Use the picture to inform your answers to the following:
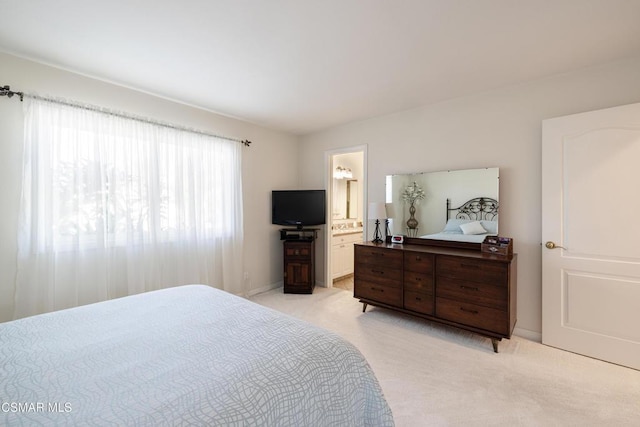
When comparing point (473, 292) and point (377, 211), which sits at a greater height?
point (377, 211)

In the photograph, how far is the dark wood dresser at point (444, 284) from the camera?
7.80 feet

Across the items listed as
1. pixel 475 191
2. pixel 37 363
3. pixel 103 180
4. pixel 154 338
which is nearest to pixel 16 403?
pixel 37 363

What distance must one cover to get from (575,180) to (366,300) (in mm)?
2369

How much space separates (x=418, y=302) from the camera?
112 inches

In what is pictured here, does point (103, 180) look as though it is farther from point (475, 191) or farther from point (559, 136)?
point (559, 136)

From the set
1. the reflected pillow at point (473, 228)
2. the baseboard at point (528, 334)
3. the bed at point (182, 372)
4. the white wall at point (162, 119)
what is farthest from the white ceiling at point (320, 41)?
the baseboard at point (528, 334)

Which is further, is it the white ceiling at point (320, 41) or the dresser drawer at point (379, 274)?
the dresser drawer at point (379, 274)

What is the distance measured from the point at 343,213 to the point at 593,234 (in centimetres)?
369

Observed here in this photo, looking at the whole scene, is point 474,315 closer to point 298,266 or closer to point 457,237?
point 457,237

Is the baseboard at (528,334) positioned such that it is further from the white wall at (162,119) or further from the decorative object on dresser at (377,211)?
the white wall at (162,119)

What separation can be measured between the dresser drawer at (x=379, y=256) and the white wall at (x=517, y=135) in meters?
1.14

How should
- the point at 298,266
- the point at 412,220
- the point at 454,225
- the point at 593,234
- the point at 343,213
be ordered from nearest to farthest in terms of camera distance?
1. the point at 593,234
2. the point at 454,225
3. the point at 412,220
4. the point at 298,266
5. the point at 343,213

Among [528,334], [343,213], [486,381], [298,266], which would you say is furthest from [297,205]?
[528,334]

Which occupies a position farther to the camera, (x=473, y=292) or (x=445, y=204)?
(x=445, y=204)
